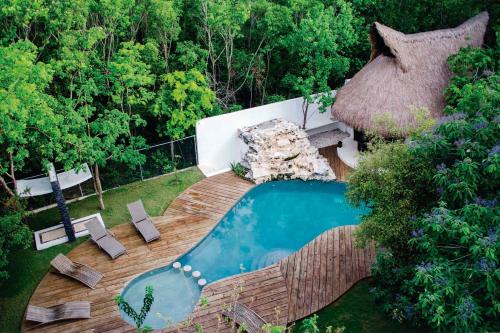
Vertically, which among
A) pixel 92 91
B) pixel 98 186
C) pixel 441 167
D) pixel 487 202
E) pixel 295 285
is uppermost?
pixel 92 91

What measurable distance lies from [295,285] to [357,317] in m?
1.84

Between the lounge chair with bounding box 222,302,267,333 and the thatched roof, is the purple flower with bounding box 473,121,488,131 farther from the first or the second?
the thatched roof

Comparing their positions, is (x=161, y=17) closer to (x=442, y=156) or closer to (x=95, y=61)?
(x=95, y=61)

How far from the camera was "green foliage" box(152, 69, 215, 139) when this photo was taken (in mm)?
15828

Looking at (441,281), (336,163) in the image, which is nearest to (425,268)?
(441,281)

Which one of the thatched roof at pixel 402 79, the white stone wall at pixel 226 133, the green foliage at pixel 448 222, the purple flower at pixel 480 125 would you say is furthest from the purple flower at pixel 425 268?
the white stone wall at pixel 226 133

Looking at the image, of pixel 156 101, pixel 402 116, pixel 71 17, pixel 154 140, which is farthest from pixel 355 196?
pixel 154 140

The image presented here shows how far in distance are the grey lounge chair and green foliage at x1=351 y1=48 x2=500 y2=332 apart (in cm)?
649

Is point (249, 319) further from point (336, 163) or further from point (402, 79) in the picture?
point (402, 79)

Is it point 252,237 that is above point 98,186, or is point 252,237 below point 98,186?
below

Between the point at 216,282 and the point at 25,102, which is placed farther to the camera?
the point at 216,282

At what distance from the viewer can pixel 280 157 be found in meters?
17.2

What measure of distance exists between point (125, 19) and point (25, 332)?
382 inches

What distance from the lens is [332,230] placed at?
14.5 meters
